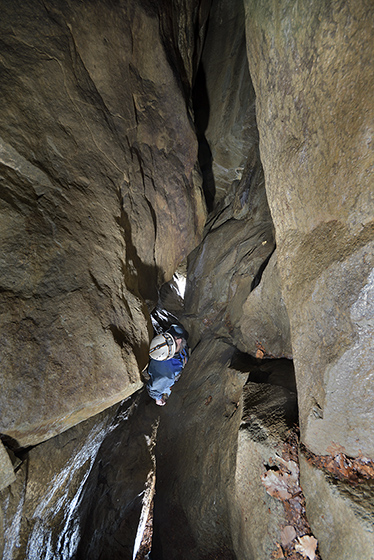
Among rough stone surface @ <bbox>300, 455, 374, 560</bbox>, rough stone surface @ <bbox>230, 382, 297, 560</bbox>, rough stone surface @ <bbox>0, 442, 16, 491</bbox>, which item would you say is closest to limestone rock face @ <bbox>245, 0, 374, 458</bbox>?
rough stone surface @ <bbox>300, 455, 374, 560</bbox>

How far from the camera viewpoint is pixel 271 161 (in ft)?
8.87

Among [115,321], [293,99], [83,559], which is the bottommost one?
[83,559]

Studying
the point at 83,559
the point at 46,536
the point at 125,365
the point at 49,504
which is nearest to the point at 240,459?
the point at 125,365

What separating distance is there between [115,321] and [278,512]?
241cm

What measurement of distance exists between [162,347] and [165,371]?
88 centimetres

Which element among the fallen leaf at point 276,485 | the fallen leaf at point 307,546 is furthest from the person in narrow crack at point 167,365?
the fallen leaf at point 307,546

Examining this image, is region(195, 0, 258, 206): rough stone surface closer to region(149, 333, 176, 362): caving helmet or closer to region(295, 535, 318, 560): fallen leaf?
region(149, 333, 176, 362): caving helmet

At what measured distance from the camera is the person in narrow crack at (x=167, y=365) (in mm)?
5035

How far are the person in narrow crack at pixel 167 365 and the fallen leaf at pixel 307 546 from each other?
3.18 m

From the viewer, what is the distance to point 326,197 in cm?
199

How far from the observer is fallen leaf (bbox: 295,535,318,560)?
85.8 inches

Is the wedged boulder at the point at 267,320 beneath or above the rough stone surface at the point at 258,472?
above

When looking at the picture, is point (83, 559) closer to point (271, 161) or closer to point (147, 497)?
point (147, 497)

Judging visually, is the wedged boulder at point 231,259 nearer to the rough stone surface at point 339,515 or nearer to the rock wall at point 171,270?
the rock wall at point 171,270
